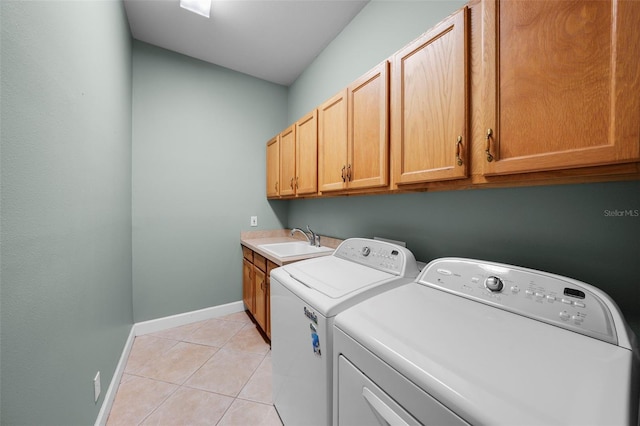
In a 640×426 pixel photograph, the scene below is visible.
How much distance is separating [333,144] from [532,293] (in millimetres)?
1337

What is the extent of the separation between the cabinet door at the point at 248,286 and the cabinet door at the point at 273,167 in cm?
86

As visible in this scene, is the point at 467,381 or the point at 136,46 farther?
the point at 136,46

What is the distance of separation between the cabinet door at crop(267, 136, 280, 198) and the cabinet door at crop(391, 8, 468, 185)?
1.58 metres

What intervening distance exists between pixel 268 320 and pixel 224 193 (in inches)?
59.0

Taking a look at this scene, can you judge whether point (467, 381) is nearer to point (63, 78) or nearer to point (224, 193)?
point (63, 78)

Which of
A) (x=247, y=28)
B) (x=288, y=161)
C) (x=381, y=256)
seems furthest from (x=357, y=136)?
(x=247, y=28)

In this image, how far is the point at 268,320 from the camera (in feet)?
6.47

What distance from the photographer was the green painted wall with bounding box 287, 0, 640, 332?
2.68 feet

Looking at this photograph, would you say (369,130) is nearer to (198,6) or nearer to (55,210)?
(55,210)

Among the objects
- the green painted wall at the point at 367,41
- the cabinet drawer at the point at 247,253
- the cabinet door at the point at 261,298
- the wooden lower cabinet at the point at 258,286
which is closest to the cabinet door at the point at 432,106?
the green painted wall at the point at 367,41

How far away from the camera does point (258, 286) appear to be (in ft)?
7.21

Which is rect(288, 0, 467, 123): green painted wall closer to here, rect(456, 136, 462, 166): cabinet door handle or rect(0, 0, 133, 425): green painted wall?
rect(456, 136, 462, 166): cabinet door handle

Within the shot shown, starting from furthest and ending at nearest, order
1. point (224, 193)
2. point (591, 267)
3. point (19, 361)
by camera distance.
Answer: point (224, 193)
point (591, 267)
point (19, 361)

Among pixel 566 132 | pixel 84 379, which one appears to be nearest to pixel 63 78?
pixel 84 379
